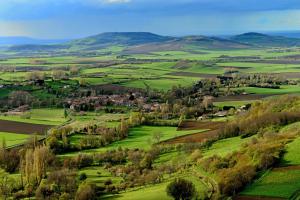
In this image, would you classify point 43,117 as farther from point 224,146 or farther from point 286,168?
point 286,168

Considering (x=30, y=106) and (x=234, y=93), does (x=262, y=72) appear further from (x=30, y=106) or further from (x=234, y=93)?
(x=30, y=106)

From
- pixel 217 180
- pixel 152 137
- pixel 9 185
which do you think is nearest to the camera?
pixel 217 180

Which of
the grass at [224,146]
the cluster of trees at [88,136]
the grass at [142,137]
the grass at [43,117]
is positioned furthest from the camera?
the grass at [43,117]

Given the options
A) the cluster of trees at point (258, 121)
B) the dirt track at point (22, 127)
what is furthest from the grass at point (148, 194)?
the dirt track at point (22, 127)

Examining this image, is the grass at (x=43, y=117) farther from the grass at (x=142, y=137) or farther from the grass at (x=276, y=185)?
the grass at (x=276, y=185)

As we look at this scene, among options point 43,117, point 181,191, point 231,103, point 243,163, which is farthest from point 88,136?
point 231,103

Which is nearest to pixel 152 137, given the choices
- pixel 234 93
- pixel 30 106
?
pixel 30 106
